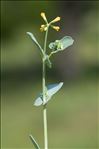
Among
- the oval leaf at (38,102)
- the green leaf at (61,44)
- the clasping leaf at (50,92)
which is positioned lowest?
the oval leaf at (38,102)

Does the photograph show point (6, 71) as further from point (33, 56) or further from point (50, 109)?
point (50, 109)

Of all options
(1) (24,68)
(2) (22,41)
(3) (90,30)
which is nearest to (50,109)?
(1) (24,68)

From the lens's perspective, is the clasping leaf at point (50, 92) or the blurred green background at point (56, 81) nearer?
the clasping leaf at point (50, 92)

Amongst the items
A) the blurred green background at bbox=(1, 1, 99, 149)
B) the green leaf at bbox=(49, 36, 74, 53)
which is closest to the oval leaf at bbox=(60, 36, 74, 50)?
the green leaf at bbox=(49, 36, 74, 53)

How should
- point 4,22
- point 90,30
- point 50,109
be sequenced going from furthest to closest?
point 90,30, point 4,22, point 50,109

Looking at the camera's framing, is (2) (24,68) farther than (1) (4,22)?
Yes

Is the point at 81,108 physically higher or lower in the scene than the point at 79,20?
lower

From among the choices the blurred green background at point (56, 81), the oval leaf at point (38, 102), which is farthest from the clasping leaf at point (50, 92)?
the blurred green background at point (56, 81)

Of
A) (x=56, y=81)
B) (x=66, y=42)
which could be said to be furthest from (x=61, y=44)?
(x=56, y=81)

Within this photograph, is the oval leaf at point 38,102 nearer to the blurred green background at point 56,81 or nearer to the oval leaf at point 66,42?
the oval leaf at point 66,42
